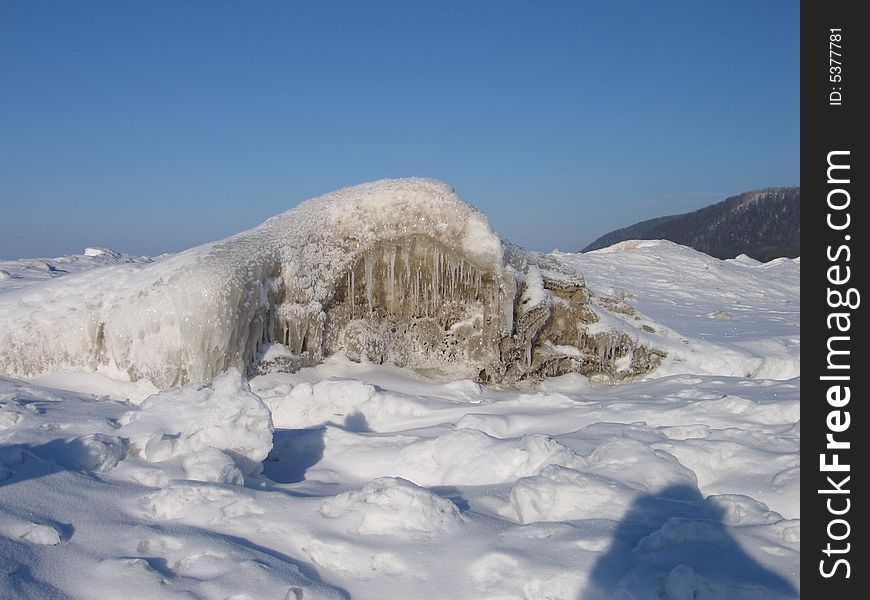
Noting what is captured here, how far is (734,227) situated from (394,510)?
70.9m

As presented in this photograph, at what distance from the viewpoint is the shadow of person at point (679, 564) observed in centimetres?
211

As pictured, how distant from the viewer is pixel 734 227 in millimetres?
66062

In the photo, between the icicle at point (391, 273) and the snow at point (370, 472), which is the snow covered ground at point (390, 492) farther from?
the icicle at point (391, 273)

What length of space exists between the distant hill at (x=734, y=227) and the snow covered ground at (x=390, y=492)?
181 feet

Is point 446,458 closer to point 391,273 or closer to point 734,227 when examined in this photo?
point 391,273

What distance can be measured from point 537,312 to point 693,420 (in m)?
2.47

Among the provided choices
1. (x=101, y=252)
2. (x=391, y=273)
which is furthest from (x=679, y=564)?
(x=101, y=252)

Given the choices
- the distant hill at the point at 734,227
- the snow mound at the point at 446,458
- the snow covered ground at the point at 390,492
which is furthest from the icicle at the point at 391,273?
the distant hill at the point at 734,227

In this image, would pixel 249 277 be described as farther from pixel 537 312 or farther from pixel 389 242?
pixel 537 312

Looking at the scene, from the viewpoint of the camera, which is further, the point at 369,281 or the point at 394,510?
the point at 369,281

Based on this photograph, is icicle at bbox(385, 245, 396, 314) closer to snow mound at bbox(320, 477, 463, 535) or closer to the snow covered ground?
the snow covered ground

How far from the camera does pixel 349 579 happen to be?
93.7 inches
